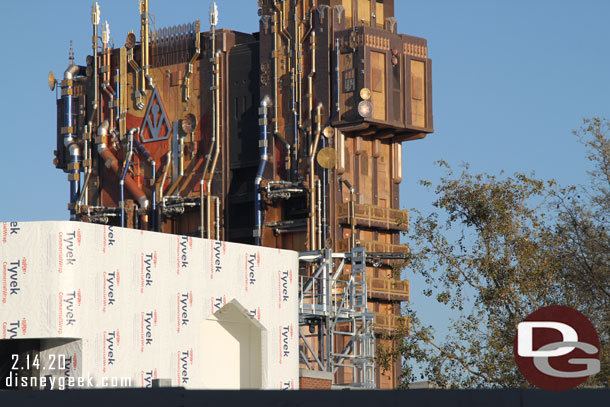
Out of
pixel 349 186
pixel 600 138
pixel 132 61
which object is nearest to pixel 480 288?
pixel 600 138

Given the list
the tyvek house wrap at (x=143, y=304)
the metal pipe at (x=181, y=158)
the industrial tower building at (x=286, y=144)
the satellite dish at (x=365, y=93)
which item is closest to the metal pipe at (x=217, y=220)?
the industrial tower building at (x=286, y=144)

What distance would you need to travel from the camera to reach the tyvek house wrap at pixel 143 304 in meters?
51.8

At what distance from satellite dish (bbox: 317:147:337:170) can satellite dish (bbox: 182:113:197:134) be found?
11947 mm

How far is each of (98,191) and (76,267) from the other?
42657 millimetres

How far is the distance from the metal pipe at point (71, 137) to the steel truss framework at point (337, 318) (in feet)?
74.5

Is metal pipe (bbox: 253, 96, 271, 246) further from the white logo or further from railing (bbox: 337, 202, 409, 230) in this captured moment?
the white logo

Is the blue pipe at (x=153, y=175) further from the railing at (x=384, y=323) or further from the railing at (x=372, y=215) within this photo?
the railing at (x=384, y=323)

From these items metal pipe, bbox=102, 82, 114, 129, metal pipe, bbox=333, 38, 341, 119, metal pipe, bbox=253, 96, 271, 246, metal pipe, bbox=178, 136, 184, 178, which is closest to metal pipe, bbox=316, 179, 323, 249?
metal pipe, bbox=253, 96, 271, 246

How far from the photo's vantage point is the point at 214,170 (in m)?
87.2

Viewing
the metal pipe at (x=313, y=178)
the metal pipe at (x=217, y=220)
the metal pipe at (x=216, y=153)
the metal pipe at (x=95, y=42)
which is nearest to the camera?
the metal pipe at (x=313, y=178)

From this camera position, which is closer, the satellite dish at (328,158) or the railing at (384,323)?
the railing at (384,323)

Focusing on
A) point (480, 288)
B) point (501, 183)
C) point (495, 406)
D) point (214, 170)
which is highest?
point (214, 170)

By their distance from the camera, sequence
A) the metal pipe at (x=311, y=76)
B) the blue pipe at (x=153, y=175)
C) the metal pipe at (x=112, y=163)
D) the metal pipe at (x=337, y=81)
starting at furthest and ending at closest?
the metal pipe at (x=112, y=163), the blue pipe at (x=153, y=175), the metal pipe at (x=311, y=76), the metal pipe at (x=337, y=81)

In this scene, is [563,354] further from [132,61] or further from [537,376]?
[132,61]
